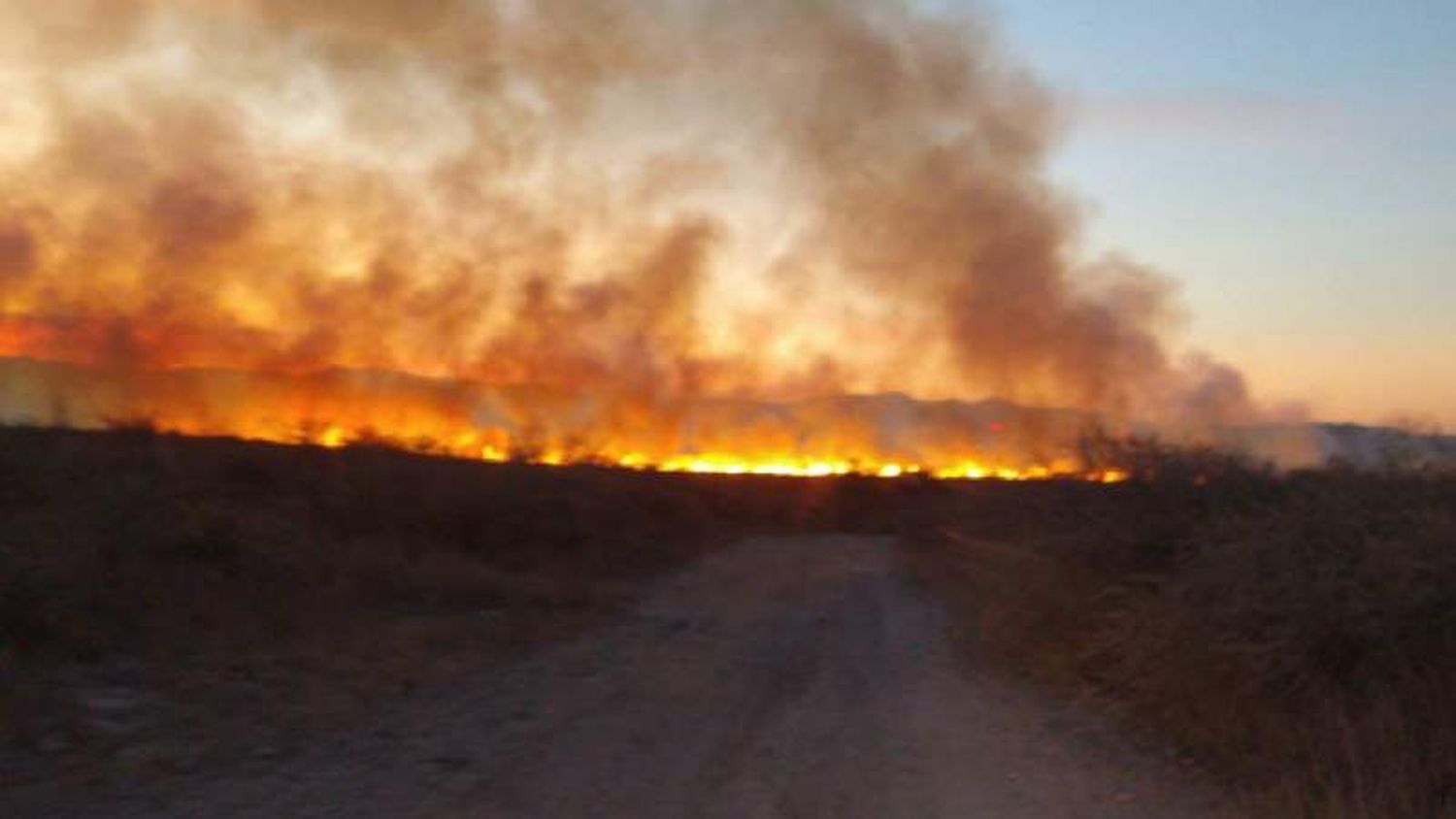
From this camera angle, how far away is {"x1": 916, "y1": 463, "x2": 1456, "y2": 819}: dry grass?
9.91 m

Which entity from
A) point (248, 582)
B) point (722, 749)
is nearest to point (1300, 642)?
point (722, 749)

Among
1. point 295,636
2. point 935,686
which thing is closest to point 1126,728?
point 935,686

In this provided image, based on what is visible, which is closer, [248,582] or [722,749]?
[722,749]

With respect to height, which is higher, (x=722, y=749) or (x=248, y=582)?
(x=248, y=582)

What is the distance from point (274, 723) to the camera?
12.0 meters

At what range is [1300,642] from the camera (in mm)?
11055

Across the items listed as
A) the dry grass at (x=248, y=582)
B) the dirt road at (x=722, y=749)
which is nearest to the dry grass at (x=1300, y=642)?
the dirt road at (x=722, y=749)

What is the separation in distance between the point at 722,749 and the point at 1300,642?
4505 millimetres

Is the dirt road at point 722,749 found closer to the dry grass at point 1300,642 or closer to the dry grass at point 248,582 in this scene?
the dry grass at point 1300,642

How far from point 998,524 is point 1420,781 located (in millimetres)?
12319

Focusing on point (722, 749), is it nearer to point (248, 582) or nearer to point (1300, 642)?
point (1300, 642)

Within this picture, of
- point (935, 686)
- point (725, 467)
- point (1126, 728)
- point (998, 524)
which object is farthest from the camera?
point (725, 467)

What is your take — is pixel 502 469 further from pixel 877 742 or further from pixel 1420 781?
pixel 1420 781

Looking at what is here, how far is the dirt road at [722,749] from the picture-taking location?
32.1 feet
